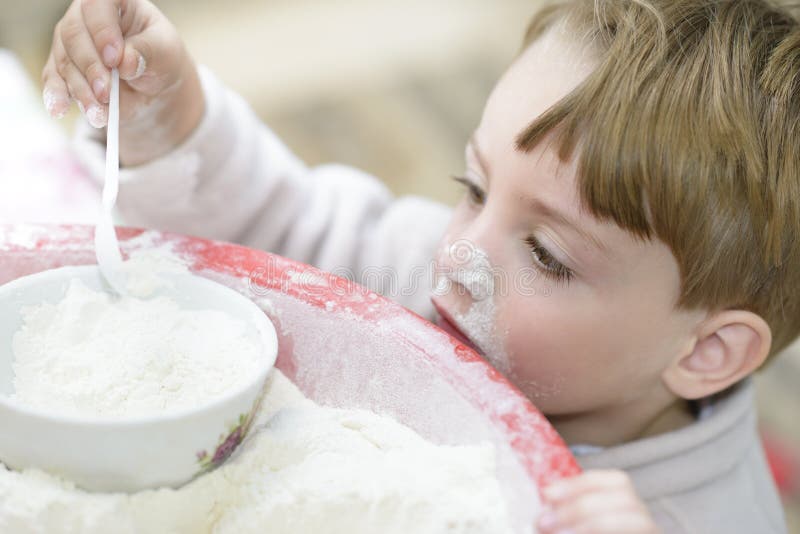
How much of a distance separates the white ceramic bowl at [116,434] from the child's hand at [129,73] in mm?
157

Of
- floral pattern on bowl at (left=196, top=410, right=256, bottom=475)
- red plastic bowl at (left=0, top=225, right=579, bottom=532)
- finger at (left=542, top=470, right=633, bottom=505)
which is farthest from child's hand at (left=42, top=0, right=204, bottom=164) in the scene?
finger at (left=542, top=470, right=633, bottom=505)

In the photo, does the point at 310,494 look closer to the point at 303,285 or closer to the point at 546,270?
the point at 303,285

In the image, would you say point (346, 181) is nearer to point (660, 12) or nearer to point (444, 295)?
point (444, 295)

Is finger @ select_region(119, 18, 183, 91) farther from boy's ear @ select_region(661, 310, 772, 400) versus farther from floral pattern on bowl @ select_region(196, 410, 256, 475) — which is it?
boy's ear @ select_region(661, 310, 772, 400)

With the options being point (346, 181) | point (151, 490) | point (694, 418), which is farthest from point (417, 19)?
point (151, 490)

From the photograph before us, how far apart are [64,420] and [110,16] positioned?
1.10ft

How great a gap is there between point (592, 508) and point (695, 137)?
313 mm

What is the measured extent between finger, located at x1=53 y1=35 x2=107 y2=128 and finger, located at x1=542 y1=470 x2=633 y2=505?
1.40 ft

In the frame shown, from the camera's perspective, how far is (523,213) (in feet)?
2.29

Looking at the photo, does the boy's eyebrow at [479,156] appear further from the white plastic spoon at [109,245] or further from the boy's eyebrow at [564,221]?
the white plastic spoon at [109,245]

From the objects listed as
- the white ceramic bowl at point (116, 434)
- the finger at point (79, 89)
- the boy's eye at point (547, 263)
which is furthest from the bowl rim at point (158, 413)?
the boy's eye at point (547, 263)

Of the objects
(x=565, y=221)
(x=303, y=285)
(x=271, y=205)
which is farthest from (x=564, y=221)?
(x=271, y=205)

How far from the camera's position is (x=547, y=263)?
2.32ft

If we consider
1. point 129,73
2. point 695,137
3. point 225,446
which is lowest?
point 225,446
